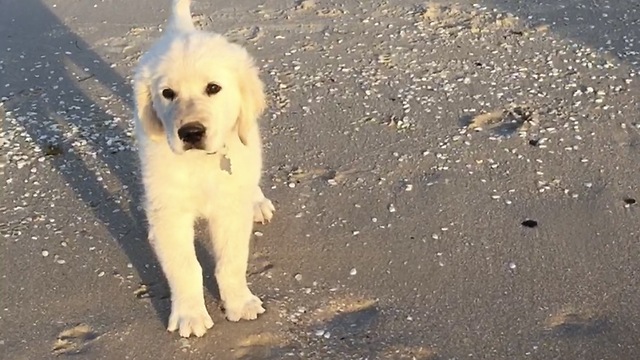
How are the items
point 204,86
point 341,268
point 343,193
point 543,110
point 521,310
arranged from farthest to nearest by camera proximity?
point 543,110 → point 343,193 → point 341,268 → point 521,310 → point 204,86

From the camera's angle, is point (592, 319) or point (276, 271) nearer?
point (592, 319)

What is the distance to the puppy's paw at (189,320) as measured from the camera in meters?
3.16

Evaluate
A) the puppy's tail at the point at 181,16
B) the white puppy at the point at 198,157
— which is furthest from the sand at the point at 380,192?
→ the puppy's tail at the point at 181,16

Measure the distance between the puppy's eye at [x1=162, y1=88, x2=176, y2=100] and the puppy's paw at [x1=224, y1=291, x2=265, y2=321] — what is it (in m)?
0.80

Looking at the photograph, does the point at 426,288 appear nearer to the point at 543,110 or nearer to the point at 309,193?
the point at 309,193

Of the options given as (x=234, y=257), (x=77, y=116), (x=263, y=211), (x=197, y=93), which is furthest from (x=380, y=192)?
(x=77, y=116)

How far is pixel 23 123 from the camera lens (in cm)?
489

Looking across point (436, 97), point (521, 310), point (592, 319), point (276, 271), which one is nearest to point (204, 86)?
point (276, 271)

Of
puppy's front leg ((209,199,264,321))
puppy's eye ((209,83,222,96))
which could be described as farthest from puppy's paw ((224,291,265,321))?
puppy's eye ((209,83,222,96))

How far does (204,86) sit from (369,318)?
3.43ft

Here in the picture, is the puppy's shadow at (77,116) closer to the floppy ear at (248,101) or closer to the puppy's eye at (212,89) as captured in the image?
the floppy ear at (248,101)

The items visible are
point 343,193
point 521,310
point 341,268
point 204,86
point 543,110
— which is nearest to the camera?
point 204,86

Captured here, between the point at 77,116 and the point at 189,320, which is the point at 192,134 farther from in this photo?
the point at 77,116

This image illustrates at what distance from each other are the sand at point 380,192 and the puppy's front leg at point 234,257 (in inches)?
2.6
